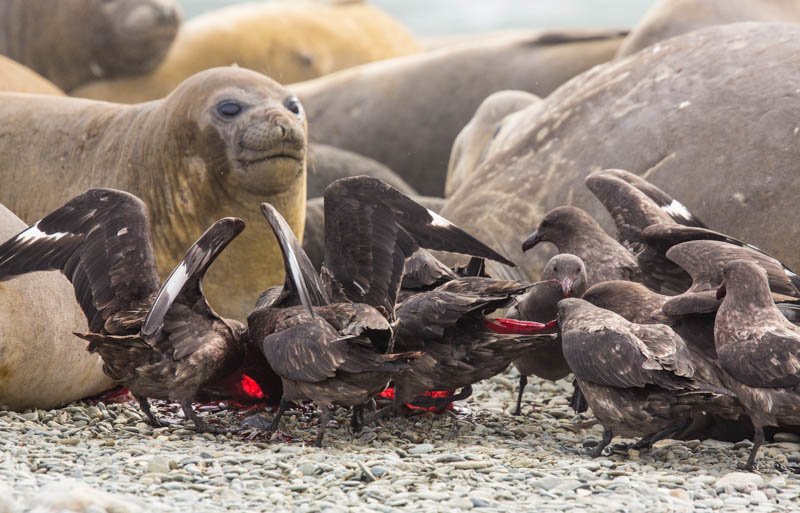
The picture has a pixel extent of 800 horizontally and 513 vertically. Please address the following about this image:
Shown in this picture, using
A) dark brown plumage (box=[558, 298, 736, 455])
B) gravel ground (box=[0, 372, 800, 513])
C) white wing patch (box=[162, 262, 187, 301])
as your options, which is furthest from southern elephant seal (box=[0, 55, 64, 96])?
dark brown plumage (box=[558, 298, 736, 455])

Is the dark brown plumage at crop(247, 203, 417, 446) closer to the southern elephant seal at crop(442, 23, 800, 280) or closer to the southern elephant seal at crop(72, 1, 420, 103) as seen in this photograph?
the southern elephant seal at crop(442, 23, 800, 280)

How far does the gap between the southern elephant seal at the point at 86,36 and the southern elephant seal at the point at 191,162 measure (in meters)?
5.92

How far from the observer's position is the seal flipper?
14.2ft

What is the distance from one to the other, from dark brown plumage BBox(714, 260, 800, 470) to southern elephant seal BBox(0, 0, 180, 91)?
995 cm

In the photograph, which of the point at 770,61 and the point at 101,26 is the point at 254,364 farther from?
the point at 101,26

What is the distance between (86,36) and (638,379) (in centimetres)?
1044

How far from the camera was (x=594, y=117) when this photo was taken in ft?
22.9

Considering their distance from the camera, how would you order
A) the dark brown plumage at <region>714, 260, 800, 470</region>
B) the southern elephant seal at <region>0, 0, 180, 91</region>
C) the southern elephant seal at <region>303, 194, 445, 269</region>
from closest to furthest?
the dark brown plumage at <region>714, 260, 800, 470</region>, the southern elephant seal at <region>303, 194, 445, 269</region>, the southern elephant seal at <region>0, 0, 180, 91</region>

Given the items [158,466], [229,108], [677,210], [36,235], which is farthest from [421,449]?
[229,108]

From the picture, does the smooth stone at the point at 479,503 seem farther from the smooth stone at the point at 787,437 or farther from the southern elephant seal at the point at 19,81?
the southern elephant seal at the point at 19,81

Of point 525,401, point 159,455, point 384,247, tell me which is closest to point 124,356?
point 159,455

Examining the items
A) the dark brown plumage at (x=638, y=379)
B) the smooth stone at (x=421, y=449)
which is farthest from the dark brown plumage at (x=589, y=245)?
the smooth stone at (x=421, y=449)

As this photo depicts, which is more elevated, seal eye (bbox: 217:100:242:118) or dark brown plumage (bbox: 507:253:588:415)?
seal eye (bbox: 217:100:242:118)

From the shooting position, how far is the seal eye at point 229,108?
6.27m
